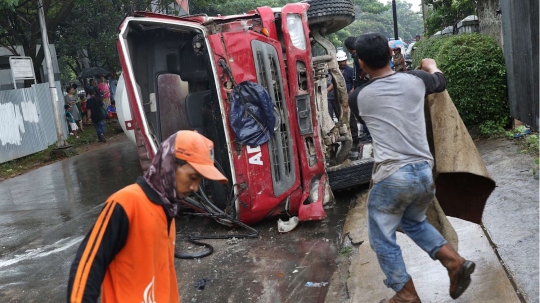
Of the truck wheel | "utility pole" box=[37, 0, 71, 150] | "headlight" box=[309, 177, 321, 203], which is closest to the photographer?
"headlight" box=[309, 177, 321, 203]

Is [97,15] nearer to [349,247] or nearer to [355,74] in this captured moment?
[355,74]

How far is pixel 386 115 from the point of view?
3.30 metres

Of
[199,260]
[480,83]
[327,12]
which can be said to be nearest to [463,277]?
[199,260]

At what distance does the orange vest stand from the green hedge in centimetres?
635

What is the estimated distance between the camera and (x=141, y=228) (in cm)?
218

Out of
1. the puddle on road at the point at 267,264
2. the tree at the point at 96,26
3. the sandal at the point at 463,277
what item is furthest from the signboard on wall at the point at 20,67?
the sandal at the point at 463,277

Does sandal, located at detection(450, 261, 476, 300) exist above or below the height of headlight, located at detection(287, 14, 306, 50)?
below

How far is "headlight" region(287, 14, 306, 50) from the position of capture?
6.36 metres

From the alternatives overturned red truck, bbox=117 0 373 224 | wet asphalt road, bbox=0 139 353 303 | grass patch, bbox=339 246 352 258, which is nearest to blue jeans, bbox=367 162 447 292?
wet asphalt road, bbox=0 139 353 303

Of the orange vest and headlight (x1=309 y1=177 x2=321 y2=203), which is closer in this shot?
the orange vest

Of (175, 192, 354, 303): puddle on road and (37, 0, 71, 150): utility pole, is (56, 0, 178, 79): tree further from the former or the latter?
(175, 192, 354, 303): puddle on road

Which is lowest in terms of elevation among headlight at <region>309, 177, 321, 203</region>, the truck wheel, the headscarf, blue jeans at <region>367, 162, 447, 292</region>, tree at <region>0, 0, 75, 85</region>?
headlight at <region>309, 177, 321, 203</region>

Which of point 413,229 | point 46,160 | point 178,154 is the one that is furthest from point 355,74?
point 46,160

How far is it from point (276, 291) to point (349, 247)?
3.14 ft
